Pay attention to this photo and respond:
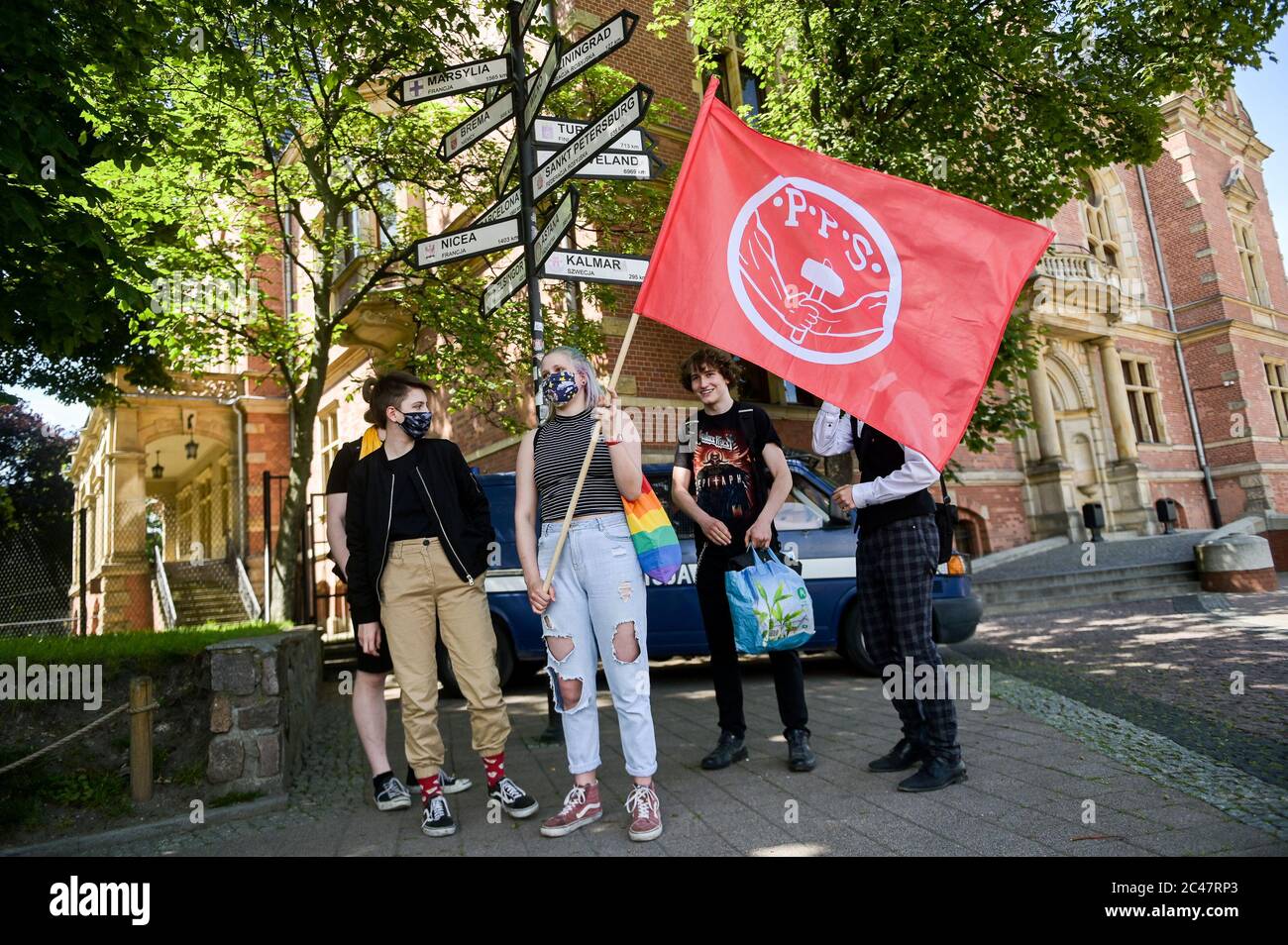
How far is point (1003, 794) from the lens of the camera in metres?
3.47

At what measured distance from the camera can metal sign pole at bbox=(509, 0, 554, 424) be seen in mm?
4848

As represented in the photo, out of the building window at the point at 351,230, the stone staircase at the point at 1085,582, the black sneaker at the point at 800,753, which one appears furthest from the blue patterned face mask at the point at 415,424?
the stone staircase at the point at 1085,582

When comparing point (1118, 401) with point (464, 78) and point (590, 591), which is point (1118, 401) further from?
point (590, 591)

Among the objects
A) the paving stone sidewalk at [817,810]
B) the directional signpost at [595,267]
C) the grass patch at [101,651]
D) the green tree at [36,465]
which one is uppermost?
the green tree at [36,465]

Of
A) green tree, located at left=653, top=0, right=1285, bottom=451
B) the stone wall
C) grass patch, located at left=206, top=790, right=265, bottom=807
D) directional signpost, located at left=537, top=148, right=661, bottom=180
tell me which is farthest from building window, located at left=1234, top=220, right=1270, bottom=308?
grass patch, located at left=206, top=790, right=265, bottom=807

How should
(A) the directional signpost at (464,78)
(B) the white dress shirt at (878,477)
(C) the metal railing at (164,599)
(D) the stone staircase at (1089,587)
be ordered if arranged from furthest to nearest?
(C) the metal railing at (164,599) < (D) the stone staircase at (1089,587) < (A) the directional signpost at (464,78) < (B) the white dress shirt at (878,477)

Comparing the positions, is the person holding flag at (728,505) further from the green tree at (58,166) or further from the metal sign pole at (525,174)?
the green tree at (58,166)

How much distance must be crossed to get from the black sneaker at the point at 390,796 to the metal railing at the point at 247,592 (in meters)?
15.2

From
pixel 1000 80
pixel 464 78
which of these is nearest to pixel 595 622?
pixel 464 78

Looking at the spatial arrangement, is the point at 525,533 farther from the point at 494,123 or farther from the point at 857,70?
the point at 857,70

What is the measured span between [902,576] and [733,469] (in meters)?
1.02

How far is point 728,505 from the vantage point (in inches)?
164

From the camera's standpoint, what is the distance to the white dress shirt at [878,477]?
3.64 meters

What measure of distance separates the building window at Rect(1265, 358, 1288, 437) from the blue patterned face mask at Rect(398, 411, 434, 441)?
3278 cm
